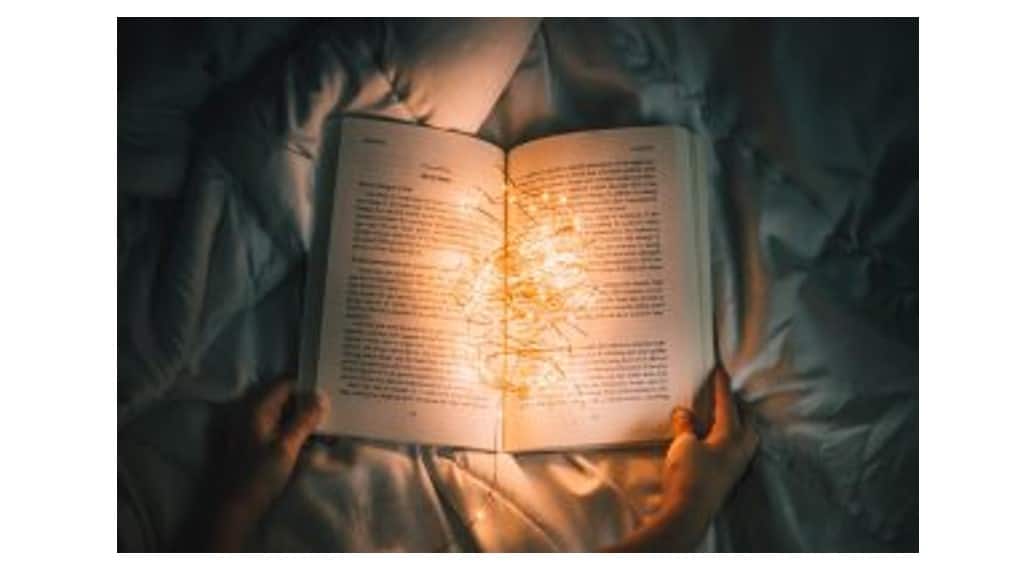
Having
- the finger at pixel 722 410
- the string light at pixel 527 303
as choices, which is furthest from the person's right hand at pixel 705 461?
the string light at pixel 527 303

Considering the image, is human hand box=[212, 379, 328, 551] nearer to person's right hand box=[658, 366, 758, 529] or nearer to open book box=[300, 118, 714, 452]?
open book box=[300, 118, 714, 452]

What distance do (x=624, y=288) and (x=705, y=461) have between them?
7.6 inches

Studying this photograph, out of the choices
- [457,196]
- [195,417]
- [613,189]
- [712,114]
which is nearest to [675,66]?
[712,114]

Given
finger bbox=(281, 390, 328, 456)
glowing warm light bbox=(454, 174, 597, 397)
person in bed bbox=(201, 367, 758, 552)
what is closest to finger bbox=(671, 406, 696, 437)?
person in bed bbox=(201, 367, 758, 552)

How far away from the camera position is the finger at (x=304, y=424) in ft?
3.17

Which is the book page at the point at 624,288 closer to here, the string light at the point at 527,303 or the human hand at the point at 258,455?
the string light at the point at 527,303

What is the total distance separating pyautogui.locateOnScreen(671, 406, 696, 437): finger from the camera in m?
0.99

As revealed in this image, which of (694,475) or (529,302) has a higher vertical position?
(529,302)

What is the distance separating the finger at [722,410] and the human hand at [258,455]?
382 mm

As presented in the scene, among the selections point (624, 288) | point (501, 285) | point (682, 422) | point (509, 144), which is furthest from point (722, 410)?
point (509, 144)

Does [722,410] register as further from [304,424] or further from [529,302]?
[304,424]

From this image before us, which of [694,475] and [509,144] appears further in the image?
[509,144]

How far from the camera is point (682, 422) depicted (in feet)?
3.24

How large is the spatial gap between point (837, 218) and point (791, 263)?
0.24 feet
